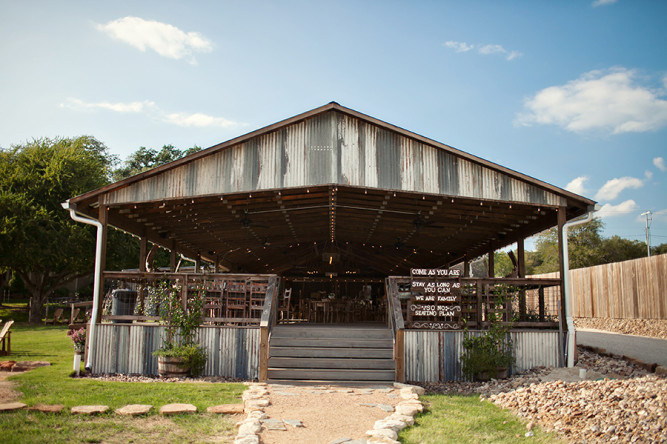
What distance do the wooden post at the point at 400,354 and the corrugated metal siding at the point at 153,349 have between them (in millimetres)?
2618

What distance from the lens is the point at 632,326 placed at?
61.0 ft

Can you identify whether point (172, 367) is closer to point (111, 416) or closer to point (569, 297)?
point (111, 416)

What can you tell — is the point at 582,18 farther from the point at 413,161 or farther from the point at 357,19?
the point at 413,161

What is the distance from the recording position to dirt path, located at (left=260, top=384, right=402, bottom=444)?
6.18 metres

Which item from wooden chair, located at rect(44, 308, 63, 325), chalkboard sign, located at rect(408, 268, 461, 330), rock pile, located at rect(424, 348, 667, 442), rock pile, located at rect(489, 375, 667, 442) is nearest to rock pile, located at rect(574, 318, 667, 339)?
chalkboard sign, located at rect(408, 268, 461, 330)

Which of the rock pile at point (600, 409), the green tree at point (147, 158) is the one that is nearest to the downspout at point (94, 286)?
the rock pile at point (600, 409)

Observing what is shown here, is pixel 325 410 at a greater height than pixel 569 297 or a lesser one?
lesser

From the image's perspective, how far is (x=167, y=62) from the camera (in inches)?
520

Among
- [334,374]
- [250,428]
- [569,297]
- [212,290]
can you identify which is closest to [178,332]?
[212,290]

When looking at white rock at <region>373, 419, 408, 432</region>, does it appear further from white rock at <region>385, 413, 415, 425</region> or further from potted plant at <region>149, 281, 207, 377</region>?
potted plant at <region>149, 281, 207, 377</region>

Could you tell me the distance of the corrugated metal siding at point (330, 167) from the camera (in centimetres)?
1095

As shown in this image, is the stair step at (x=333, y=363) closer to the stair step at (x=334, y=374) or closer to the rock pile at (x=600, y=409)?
the stair step at (x=334, y=374)

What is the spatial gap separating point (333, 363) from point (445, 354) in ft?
7.03

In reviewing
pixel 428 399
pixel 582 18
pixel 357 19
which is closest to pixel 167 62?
pixel 357 19
